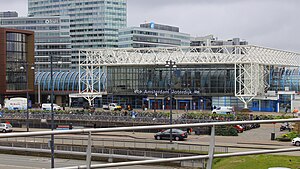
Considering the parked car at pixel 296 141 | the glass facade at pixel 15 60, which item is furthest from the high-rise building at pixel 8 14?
the parked car at pixel 296 141

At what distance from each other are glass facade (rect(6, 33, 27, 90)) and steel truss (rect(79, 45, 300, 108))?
13367 mm

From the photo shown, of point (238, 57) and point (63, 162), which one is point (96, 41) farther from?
point (63, 162)

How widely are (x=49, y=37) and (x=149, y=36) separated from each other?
35358mm

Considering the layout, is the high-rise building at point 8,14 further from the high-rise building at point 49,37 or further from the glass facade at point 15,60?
the glass facade at point 15,60

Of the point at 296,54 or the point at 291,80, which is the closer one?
the point at 291,80

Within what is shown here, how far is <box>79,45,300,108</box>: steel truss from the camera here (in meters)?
77.6

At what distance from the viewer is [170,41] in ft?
579

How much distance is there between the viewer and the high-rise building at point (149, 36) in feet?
518

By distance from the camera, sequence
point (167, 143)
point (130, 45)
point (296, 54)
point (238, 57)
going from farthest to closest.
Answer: point (130, 45)
point (296, 54)
point (238, 57)
point (167, 143)

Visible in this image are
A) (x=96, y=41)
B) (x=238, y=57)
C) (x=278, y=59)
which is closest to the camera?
(x=238, y=57)

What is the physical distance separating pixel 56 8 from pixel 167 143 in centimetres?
18525

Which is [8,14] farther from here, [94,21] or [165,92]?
[165,92]

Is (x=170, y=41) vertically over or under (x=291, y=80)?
over

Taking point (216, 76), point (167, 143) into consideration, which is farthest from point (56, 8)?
point (167, 143)
